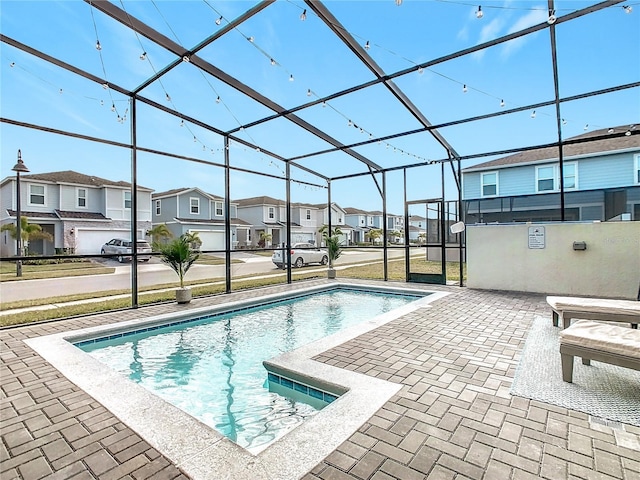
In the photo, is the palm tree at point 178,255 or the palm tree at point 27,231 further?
the palm tree at point 178,255

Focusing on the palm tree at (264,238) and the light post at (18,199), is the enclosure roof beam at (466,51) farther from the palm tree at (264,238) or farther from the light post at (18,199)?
the palm tree at (264,238)

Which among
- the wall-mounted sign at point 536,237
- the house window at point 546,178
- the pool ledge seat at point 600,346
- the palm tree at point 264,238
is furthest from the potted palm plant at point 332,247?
the house window at point 546,178

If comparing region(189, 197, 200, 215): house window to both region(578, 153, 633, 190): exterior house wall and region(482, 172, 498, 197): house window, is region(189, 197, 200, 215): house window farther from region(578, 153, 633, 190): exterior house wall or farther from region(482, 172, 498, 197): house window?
region(578, 153, 633, 190): exterior house wall

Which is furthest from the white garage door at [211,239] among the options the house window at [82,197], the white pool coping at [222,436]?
the white pool coping at [222,436]

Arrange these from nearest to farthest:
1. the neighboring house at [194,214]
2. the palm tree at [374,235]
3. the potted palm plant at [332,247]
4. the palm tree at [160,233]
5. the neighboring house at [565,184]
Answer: the palm tree at [160,233] → the neighboring house at [194,214] → the potted palm plant at [332,247] → the neighboring house at [565,184] → the palm tree at [374,235]

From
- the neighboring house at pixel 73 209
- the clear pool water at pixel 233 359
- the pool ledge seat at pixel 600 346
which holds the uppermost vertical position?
the neighboring house at pixel 73 209

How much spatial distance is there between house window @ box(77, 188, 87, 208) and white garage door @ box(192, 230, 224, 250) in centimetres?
237

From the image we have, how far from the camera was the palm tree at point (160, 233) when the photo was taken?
696cm

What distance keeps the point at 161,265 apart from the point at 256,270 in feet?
17.1

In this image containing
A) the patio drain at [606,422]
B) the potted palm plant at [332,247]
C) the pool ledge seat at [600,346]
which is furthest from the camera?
the potted palm plant at [332,247]

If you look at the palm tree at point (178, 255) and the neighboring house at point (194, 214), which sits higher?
the neighboring house at point (194, 214)

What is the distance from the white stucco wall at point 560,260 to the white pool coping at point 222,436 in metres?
5.65

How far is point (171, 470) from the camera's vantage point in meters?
1.80

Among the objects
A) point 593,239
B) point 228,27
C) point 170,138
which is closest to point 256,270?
point 170,138
